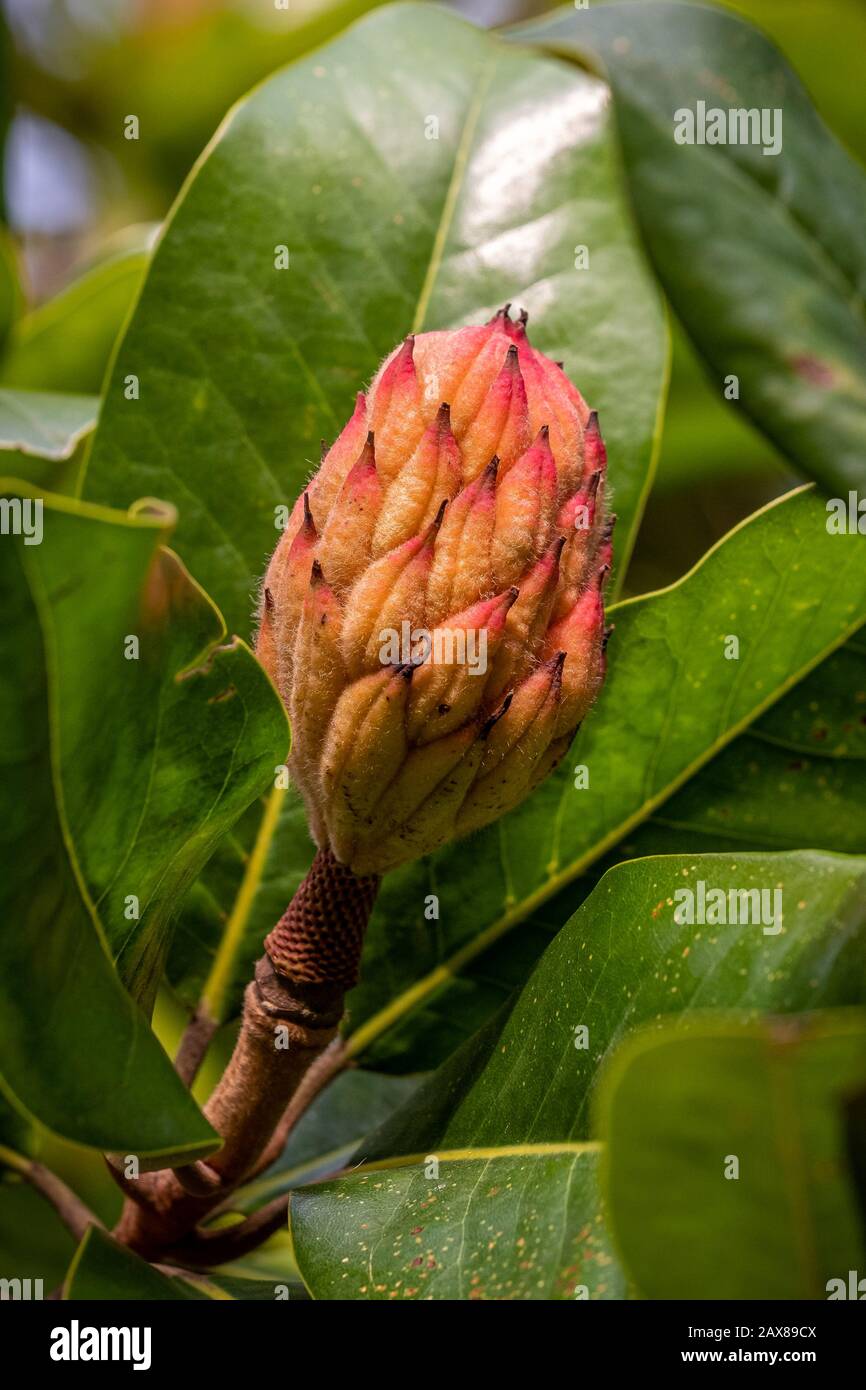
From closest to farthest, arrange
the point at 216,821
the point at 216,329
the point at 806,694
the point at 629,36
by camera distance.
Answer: the point at 216,821
the point at 806,694
the point at 216,329
the point at 629,36

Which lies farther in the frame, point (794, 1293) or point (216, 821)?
point (216, 821)

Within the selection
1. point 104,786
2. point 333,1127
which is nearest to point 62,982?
point 104,786

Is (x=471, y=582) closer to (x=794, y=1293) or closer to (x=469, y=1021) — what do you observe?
(x=794, y=1293)

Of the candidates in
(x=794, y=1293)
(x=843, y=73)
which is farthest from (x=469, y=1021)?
(x=843, y=73)

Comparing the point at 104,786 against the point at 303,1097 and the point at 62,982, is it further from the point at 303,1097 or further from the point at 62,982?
the point at 303,1097

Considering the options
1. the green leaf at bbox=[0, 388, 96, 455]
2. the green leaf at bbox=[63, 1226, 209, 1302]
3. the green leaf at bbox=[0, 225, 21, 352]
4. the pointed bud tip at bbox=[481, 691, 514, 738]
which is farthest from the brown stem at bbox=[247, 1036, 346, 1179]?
the green leaf at bbox=[0, 225, 21, 352]
